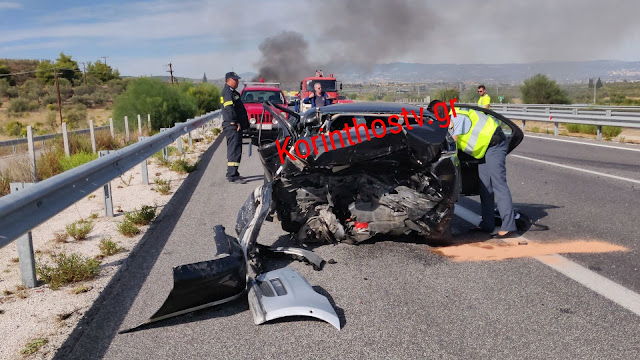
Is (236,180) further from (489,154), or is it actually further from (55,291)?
(55,291)

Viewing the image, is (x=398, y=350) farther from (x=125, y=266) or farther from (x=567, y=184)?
(x=567, y=184)

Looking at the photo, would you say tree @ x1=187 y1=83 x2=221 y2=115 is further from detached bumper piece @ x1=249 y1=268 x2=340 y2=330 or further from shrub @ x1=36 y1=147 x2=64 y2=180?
detached bumper piece @ x1=249 y1=268 x2=340 y2=330

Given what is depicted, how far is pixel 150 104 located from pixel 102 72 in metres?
74.3

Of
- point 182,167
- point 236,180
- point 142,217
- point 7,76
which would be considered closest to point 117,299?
point 142,217

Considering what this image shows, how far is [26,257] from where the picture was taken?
450 cm

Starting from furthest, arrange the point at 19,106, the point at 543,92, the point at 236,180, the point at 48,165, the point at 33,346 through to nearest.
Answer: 1. the point at 19,106
2. the point at 543,92
3. the point at 48,165
4. the point at 236,180
5. the point at 33,346

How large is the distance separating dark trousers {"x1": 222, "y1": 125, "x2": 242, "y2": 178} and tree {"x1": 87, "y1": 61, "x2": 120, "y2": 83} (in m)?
89.5

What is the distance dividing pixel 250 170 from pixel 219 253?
7.47m

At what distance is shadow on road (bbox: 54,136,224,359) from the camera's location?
11.5ft

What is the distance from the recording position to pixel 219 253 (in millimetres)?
4551


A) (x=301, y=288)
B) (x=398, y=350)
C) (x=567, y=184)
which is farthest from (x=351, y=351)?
(x=567, y=184)

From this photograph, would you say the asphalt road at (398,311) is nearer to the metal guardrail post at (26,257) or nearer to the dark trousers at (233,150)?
the metal guardrail post at (26,257)

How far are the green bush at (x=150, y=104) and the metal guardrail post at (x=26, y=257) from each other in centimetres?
2227

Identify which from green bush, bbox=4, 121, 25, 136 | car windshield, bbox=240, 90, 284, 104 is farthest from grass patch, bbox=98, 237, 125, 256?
green bush, bbox=4, 121, 25, 136
